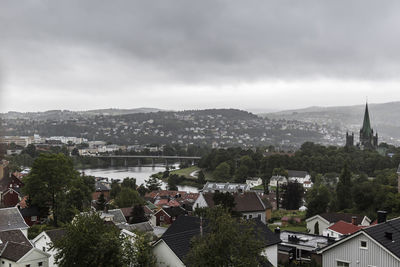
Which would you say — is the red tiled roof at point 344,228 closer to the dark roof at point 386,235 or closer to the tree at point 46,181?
the dark roof at point 386,235

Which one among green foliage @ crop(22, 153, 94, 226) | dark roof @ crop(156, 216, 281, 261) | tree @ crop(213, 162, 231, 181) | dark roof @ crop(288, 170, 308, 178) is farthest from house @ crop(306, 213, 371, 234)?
tree @ crop(213, 162, 231, 181)

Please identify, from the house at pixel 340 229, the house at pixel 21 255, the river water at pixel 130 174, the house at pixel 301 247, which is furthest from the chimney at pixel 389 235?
the river water at pixel 130 174

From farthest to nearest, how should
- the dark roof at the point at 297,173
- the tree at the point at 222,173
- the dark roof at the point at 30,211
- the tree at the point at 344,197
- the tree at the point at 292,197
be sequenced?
1. the tree at the point at 222,173
2. the dark roof at the point at 297,173
3. the tree at the point at 292,197
4. the tree at the point at 344,197
5. the dark roof at the point at 30,211

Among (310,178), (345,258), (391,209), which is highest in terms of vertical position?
(345,258)

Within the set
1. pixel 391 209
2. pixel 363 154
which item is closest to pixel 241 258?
pixel 391 209

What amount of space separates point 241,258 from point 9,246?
10.00 metres

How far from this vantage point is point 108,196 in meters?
41.8

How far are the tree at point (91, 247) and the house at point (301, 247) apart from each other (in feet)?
23.4

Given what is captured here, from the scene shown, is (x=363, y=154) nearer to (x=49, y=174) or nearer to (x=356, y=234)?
(x=49, y=174)

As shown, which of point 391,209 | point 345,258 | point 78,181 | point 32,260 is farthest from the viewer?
point 78,181

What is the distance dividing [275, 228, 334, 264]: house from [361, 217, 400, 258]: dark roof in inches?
174

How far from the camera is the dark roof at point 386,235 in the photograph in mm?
10163

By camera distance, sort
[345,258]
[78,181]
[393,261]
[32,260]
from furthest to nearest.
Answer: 1. [78,181]
2. [32,260]
3. [345,258]
4. [393,261]

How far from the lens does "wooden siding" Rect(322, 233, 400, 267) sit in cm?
1019
